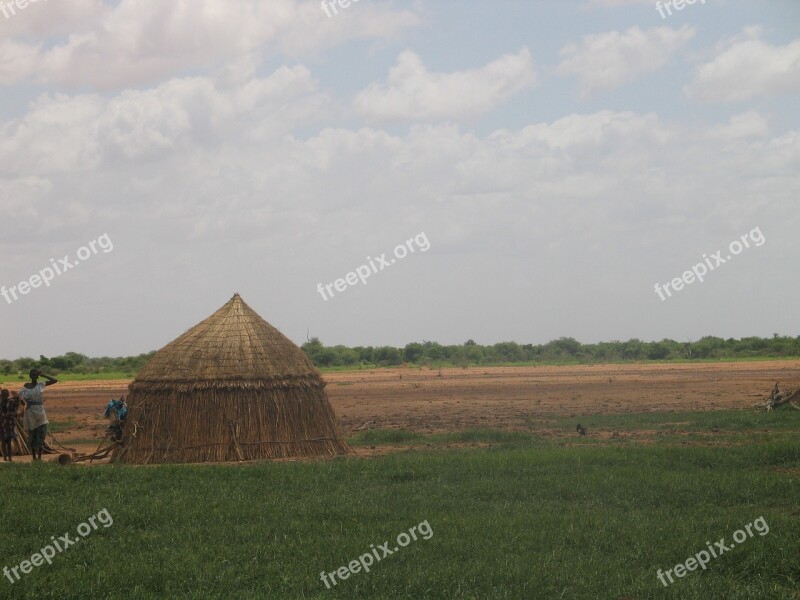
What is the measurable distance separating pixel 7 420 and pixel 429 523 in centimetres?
1185

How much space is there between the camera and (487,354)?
84.9m

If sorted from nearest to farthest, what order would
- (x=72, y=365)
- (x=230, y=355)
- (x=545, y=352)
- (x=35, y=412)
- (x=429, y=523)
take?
(x=429, y=523), (x=35, y=412), (x=230, y=355), (x=72, y=365), (x=545, y=352)

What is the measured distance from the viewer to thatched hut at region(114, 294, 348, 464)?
18734mm

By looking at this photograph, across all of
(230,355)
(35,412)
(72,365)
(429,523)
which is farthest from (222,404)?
(72,365)

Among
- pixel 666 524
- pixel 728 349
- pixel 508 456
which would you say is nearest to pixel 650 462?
pixel 508 456

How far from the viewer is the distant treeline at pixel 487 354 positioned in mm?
75375

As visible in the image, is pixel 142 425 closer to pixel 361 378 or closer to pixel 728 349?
pixel 361 378

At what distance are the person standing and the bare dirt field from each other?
392 centimetres

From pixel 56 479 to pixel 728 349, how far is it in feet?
232

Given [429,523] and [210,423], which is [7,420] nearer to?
[210,423]

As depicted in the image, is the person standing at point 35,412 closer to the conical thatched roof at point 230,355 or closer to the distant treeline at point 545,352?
the conical thatched roof at point 230,355

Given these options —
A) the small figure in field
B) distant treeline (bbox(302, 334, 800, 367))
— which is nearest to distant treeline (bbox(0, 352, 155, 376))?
distant treeline (bbox(302, 334, 800, 367))

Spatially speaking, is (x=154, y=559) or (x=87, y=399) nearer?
(x=154, y=559)

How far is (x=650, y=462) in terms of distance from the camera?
16.7 m
